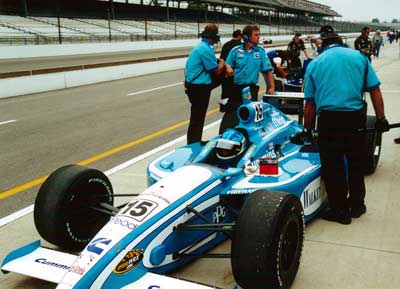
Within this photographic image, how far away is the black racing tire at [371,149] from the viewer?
5.84 m

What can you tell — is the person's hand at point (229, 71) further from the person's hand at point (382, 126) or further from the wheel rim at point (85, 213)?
the wheel rim at point (85, 213)

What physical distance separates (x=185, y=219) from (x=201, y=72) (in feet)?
11.6

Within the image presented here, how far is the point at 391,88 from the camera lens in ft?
48.2

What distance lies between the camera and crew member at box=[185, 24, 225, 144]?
6.41m

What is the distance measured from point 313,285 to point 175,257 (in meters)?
0.98

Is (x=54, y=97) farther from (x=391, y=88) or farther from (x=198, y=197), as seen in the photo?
(x=198, y=197)

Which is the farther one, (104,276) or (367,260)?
(367,260)

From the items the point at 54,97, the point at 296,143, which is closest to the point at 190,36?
the point at 54,97

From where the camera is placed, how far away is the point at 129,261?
2.98 metres

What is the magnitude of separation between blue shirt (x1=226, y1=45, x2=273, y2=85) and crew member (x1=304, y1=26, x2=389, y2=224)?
8.07 ft

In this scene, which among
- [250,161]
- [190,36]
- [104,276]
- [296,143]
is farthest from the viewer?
[190,36]

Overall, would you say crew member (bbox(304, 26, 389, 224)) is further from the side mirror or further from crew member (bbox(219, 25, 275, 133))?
crew member (bbox(219, 25, 275, 133))

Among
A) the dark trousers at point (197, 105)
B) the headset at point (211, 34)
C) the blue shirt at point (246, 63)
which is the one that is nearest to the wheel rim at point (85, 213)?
the dark trousers at point (197, 105)

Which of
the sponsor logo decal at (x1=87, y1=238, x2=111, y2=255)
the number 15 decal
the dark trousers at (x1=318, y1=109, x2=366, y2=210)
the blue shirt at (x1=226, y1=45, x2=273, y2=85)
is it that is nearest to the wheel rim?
the number 15 decal
